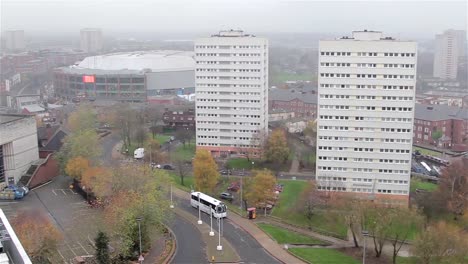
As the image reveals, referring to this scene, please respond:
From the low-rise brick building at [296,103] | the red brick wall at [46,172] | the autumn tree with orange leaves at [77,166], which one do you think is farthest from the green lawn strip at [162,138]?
the low-rise brick building at [296,103]

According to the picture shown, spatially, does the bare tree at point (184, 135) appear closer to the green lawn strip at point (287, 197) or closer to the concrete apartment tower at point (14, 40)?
the green lawn strip at point (287, 197)

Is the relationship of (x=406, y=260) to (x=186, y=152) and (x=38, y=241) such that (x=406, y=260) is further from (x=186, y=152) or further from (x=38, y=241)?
(x=186, y=152)

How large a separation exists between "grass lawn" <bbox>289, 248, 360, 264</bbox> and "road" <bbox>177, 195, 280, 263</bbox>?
1.47 m

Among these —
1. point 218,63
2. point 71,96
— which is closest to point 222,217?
point 218,63

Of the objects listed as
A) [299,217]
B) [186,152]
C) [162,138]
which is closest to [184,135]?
[186,152]

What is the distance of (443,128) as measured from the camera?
52.1m

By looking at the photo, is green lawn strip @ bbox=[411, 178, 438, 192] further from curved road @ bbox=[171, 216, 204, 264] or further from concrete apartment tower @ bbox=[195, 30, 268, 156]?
curved road @ bbox=[171, 216, 204, 264]

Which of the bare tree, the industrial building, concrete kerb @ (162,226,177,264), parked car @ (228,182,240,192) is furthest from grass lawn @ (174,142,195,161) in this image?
concrete kerb @ (162,226,177,264)

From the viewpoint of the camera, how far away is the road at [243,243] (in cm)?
2456

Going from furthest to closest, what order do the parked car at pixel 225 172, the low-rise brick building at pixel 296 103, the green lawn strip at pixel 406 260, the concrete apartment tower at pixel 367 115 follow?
the low-rise brick building at pixel 296 103, the parked car at pixel 225 172, the concrete apartment tower at pixel 367 115, the green lawn strip at pixel 406 260

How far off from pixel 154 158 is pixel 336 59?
17.4m

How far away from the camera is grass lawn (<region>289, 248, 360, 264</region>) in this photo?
80.3ft

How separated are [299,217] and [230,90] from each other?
1896 centimetres

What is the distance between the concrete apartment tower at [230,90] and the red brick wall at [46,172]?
14.2 meters
